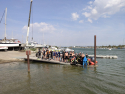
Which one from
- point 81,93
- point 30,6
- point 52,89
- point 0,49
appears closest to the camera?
point 81,93

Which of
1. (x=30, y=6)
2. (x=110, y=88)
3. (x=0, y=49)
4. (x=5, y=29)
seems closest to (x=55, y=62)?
(x=110, y=88)

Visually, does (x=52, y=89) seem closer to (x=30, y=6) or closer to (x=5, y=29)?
(x=5, y=29)

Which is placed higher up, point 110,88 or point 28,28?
point 28,28

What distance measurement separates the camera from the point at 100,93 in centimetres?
596

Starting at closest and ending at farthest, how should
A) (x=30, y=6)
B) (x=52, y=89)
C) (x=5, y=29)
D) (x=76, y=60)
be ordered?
(x=52, y=89)
(x=76, y=60)
(x=5, y=29)
(x=30, y=6)

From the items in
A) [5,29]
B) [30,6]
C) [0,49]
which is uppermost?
[30,6]

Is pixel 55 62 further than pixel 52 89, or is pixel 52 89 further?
pixel 55 62

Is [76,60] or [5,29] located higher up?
[5,29]

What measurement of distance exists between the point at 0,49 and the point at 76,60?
25.6 metres

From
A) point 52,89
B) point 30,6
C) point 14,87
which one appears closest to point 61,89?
point 52,89

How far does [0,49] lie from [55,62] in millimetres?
22765

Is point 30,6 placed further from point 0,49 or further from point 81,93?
point 81,93

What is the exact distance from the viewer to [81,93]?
5.96 metres

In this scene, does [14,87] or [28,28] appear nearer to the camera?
[14,87]
